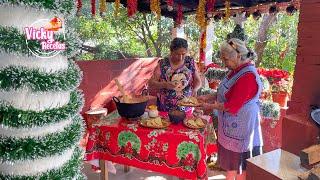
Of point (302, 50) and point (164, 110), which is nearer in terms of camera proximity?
point (302, 50)

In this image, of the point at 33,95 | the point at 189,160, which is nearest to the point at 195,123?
the point at 189,160

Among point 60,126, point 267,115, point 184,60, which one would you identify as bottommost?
point 267,115

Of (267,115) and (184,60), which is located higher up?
(184,60)

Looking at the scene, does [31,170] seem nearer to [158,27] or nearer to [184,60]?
[184,60]

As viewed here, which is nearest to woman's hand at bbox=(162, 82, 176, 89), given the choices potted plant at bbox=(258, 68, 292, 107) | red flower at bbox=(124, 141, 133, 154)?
red flower at bbox=(124, 141, 133, 154)

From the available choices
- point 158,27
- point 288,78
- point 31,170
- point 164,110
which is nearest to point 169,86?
point 164,110

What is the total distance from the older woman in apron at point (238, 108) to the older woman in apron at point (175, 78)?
0.47 meters

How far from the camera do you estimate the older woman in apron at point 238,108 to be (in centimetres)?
210

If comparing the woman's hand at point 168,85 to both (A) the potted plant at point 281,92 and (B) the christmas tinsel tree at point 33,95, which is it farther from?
(A) the potted plant at point 281,92

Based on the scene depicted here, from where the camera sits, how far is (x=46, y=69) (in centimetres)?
127

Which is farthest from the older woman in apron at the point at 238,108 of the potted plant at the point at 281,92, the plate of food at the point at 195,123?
the potted plant at the point at 281,92

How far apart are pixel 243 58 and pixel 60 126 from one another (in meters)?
1.45

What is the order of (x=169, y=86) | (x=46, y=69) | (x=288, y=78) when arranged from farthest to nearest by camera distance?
(x=288, y=78) < (x=169, y=86) < (x=46, y=69)

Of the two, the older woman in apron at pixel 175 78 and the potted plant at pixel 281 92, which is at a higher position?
the older woman in apron at pixel 175 78
